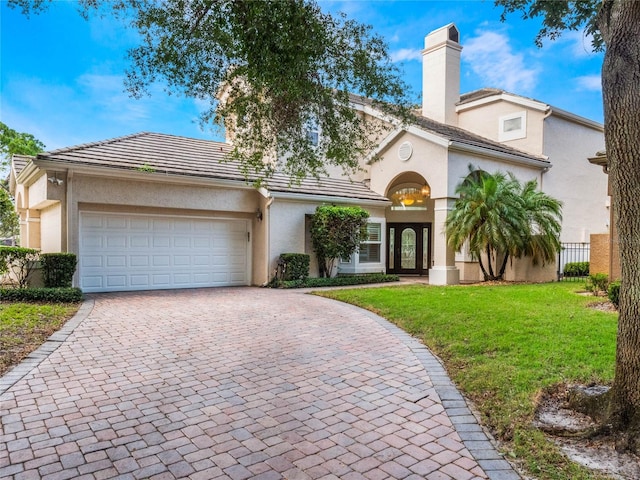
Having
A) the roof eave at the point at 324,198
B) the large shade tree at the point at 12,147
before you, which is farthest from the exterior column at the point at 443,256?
the large shade tree at the point at 12,147

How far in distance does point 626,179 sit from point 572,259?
1505 centimetres

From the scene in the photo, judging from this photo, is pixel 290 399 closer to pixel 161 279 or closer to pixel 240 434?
pixel 240 434

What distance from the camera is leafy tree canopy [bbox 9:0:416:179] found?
574 centimetres

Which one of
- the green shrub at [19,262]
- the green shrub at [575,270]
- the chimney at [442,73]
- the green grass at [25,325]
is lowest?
the green grass at [25,325]

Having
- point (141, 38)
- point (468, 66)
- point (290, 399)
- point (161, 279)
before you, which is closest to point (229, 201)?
point (161, 279)

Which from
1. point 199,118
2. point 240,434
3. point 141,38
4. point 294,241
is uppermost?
point 141,38

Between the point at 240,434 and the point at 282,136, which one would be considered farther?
the point at 282,136

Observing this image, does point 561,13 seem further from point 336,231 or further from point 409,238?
point 409,238

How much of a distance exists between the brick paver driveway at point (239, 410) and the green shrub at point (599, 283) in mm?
6423

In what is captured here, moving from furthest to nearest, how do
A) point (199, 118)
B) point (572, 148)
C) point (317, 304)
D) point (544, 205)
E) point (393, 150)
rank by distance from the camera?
1. point (572, 148)
2. point (393, 150)
3. point (544, 205)
4. point (317, 304)
5. point (199, 118)

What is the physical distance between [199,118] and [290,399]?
5.16 meters

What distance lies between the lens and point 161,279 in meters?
13.2

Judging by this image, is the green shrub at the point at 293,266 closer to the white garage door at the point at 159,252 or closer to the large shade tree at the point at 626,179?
the white garage door at the point at 159,252

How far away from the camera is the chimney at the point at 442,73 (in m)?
20.0
